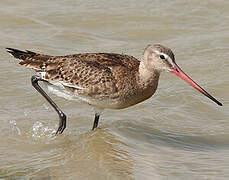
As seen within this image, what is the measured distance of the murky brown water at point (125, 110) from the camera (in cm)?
774

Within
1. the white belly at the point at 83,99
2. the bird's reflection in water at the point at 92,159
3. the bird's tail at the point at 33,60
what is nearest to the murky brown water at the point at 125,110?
the bird's reflection in water at the point at 92,159

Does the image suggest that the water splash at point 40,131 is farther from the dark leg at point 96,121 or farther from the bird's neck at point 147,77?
the bird's neck at point 147,77

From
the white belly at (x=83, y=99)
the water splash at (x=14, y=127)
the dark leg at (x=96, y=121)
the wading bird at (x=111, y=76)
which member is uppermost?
the wading bird at (x=111, y=76)

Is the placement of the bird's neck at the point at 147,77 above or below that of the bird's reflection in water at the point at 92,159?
above

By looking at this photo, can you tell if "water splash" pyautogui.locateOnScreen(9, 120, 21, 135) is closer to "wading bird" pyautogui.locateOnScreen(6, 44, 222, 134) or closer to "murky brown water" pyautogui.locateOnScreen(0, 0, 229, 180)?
"murky brown water" pyautogui.locateOnScreen(0, 0, 229, 180)

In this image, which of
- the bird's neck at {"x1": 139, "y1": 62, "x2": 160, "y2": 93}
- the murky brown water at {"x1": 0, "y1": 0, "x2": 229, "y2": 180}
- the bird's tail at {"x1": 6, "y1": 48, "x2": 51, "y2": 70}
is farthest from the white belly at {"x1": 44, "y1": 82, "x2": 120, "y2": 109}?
the murky brown water at {"x1": 0, "y1": 0, "x2": 229, "y2": 180}

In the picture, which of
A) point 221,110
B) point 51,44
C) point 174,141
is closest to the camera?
point 174,141

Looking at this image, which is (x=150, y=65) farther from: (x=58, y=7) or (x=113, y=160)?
(x=58, y=7)

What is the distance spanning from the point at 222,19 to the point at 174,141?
16.7 feet

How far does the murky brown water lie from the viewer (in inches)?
305

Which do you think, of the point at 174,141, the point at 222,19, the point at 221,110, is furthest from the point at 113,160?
the point at 222,19

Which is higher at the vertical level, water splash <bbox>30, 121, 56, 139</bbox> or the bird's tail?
the bird's tail

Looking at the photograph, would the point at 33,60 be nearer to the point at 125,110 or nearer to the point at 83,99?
the point at 83,99

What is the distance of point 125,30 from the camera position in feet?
42.4
